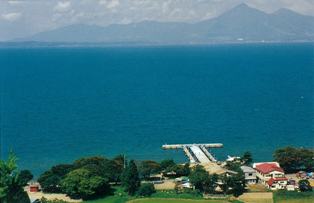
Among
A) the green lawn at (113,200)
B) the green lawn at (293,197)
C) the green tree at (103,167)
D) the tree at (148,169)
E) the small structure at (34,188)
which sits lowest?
Answer: the green lawn at (293,197)

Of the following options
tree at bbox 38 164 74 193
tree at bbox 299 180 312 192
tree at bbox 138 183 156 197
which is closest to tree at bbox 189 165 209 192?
tree at bbox 138 183 156 197

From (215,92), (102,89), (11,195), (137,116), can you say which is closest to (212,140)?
(137,116)

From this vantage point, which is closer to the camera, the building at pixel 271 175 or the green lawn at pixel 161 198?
the green lawn at pixel 161 198

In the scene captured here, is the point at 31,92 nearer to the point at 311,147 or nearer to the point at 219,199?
the point at 311,147

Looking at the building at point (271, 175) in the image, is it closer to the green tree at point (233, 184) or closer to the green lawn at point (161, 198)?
the green tree at point (233, 184)

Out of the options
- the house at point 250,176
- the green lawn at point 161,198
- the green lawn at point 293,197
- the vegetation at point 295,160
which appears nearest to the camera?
the green lawn at point 293,197

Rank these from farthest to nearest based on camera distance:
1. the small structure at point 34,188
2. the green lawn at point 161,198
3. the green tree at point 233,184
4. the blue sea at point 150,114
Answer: the blue sea at point 150,114 → the small structure at point 34,188 → the green tree at point 233,184 → the green lawn at point 161,198

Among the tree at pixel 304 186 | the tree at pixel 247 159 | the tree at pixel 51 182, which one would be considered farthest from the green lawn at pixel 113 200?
the tree at pixel 247 159

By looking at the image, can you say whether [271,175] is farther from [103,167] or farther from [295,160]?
[103,167]
